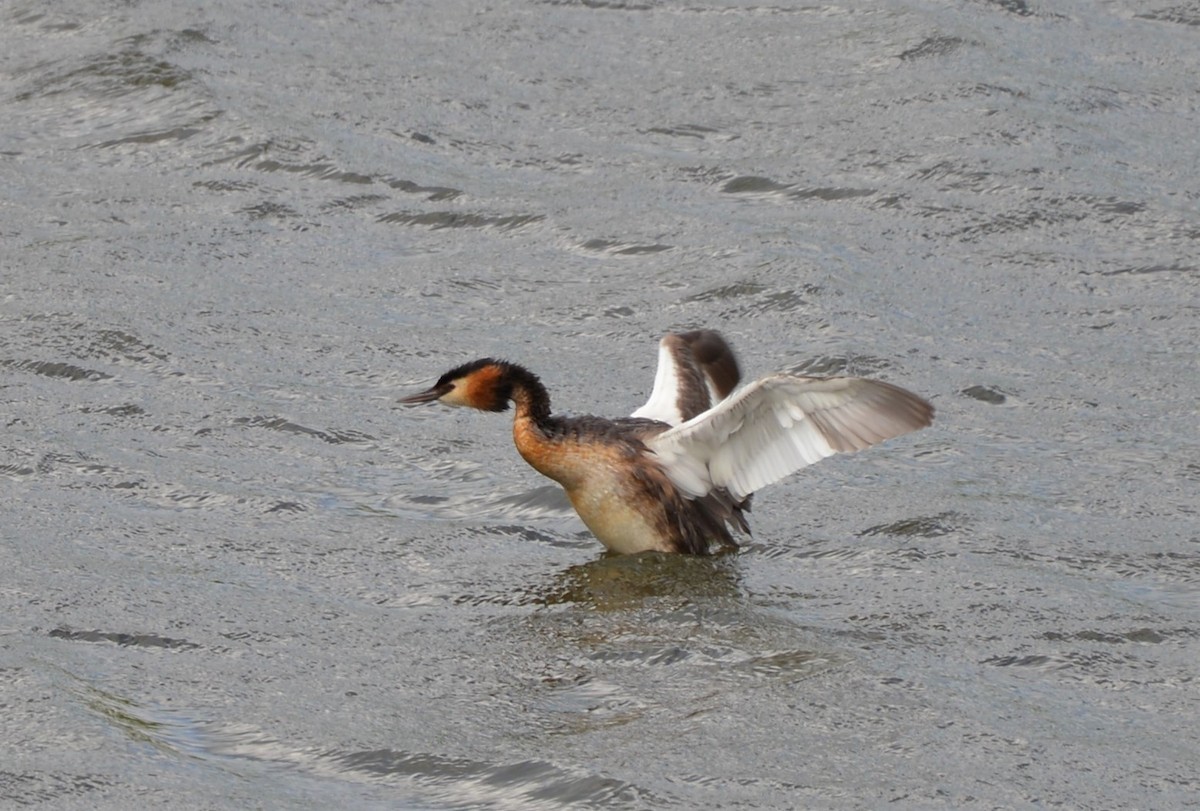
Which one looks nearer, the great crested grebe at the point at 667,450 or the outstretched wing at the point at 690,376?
the great crested grebe at the point at 667,450

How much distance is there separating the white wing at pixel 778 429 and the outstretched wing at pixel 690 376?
642mm

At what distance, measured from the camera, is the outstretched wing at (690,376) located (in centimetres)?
934

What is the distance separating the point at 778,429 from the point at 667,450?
0.51 metres

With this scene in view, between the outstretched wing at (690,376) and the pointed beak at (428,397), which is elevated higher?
the pointed beak at (428,397)

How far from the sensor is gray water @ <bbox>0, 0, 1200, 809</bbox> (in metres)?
6.52

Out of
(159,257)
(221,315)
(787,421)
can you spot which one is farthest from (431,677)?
(159,257)

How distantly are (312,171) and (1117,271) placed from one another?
522 cm

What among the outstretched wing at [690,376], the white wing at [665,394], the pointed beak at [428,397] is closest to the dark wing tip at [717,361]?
the outstretched wing at [690,376]

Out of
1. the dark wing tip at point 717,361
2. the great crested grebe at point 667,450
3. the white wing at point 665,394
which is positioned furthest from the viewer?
the dark wing tip at point 717,361

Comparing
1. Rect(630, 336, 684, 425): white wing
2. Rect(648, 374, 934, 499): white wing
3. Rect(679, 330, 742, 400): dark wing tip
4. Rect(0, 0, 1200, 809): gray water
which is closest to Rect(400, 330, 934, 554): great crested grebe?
Rect(648, 374, 934, 499): white wing

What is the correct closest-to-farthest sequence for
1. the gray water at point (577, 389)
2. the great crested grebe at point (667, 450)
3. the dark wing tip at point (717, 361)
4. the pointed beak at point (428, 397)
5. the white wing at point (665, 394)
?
the gray water at point (577, 389)
the great crested grebe at point (667, 450)
the pointed beak at point (428, 397)
the white wing at point (665, 394)
the dark wing tip at point (717, 361)

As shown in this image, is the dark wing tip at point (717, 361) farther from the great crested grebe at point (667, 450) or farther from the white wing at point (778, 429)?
the white wing at point (778, 429)

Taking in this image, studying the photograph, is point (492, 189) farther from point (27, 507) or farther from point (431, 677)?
point (431, 677)

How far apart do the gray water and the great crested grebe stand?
214 millimetres
